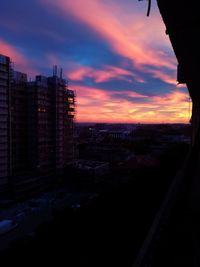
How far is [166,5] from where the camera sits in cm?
164

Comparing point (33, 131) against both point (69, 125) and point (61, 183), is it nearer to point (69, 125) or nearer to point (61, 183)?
point (69, 125)

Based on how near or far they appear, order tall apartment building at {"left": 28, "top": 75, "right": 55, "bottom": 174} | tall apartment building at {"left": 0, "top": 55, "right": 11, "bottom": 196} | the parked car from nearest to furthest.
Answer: the parked car < tall apartment building at {"left": 0, "top": 55, "right": 11, "bottom": 196} < tall apartment building at {"left": 28, "top": 75, "right": 55, "bottom": 174}

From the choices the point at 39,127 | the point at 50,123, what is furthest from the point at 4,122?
the point at 50,123

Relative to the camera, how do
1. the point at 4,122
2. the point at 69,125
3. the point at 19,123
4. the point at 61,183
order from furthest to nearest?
the point at 69,125 → the point at 61,183 → the point at 19,123 → the point at 4,122

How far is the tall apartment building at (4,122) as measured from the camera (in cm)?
1892

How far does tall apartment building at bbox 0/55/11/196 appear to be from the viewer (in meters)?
18.9

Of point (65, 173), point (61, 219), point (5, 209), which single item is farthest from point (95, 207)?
point (65, 173)

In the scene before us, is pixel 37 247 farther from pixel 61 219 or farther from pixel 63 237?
pixel 61 219

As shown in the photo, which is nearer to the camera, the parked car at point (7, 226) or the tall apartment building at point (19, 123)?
the parked car at point (7, 226)

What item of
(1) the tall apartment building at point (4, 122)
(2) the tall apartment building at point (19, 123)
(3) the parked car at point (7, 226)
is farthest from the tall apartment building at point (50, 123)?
(3) the parked car at point (7, 226)

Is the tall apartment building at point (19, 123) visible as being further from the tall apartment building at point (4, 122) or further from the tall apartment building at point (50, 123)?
the tall apartment building at point (4, 122)

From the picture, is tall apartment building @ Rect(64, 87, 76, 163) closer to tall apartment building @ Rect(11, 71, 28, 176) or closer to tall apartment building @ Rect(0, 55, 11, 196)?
tall apartment building @ Rect(11, 71, 28, 176)

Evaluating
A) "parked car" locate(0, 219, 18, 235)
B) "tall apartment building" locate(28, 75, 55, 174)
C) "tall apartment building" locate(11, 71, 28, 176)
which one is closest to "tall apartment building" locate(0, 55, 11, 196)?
"tall apartment building" locate(11, 71, 28, 176)

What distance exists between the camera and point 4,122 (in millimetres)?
19109
